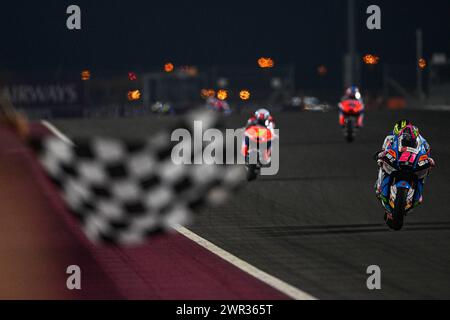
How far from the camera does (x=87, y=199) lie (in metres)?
4.57

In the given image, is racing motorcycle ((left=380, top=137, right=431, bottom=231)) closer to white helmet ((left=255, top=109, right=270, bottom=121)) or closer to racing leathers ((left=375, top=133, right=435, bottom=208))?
racing leathers ((left=375, top=133, right=435, bottom=208))

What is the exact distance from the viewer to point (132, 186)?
15.0 ft

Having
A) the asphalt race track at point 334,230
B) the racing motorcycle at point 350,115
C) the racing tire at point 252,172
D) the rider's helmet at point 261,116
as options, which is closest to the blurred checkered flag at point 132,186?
the asphalt race track at point 334,230

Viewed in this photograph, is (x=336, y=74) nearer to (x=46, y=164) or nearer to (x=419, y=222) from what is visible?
(x=419, y=222)

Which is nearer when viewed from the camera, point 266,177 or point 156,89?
point 266,177

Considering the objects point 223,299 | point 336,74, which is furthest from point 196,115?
point 336,74

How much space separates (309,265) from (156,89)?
37695 mm

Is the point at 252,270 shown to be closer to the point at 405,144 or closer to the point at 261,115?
the point at 405,144

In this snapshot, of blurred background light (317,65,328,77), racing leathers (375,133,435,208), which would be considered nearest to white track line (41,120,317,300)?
racing leathers (375,133,435,208)

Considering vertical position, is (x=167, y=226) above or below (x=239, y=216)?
above

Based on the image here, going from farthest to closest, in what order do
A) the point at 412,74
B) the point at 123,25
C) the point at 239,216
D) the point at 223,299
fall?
1. the point at 123,25
2. the point at 412,74
3. the point at 239,216
4. the point at 223,299

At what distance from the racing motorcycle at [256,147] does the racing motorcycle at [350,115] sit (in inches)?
250

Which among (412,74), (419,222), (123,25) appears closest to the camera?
(419,222)

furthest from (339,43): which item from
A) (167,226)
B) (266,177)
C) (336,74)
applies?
(167,226)
